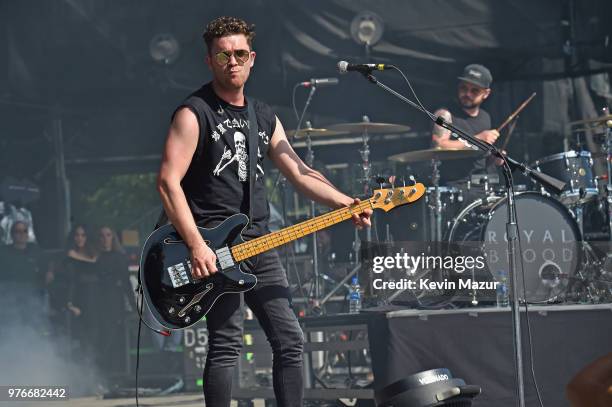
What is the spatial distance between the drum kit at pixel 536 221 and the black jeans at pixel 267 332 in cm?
252

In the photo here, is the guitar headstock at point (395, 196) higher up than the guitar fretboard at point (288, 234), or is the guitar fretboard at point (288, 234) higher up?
the guitar headstock at point (395, 196)

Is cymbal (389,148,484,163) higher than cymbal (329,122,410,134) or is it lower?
lower

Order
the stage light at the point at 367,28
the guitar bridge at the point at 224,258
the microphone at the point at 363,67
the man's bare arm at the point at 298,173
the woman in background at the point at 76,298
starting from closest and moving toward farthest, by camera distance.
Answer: the guitar bridge at the point at 224,258 → the man's bare arm at the point at 298,173 → the microphone at the point at 363,67 → the stage light at the point at 367,28 → the woman in background at the point at 76,298

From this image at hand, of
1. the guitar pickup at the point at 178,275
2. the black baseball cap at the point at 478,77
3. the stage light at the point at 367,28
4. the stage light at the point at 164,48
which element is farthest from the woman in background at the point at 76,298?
the guitar pickup at the point at 178,275

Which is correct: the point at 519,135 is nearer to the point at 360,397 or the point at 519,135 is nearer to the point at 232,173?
the point at 360,397

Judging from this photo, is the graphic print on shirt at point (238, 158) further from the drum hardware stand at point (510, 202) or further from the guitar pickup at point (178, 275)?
the drum hardware stand at point (510, 202)

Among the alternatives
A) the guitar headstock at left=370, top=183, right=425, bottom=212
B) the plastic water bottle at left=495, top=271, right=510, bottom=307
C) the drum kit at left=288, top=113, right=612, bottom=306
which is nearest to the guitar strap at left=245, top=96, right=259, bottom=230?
the guitar headstock at left=370, top=183, right=425, bottom=212

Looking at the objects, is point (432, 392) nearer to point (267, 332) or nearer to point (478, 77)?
point (267, 332)

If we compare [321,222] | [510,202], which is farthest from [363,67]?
[510,202]

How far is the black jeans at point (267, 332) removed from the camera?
16.3ft

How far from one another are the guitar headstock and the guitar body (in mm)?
797

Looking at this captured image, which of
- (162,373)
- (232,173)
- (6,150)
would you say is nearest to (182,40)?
(6,150)

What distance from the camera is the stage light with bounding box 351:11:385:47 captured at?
977 cm

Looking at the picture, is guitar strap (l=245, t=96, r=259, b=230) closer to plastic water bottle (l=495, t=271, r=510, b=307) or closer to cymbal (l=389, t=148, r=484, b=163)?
plastic water bottle (l=495, t=271, r=510, b=307)
